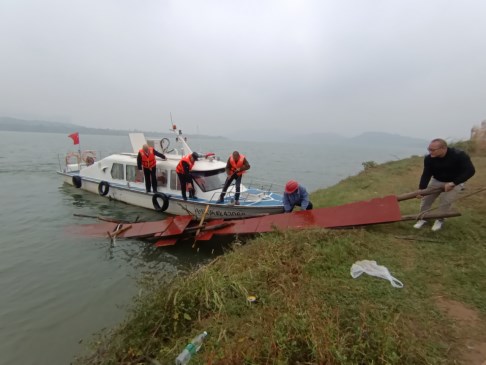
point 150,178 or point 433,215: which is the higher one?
point 433,215

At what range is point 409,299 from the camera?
3.93 m

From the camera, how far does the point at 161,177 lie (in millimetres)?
12008

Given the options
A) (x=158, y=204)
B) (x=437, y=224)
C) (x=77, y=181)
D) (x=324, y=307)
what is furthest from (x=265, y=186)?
(x=324, y=307)

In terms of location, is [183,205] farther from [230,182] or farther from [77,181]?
[77,181]

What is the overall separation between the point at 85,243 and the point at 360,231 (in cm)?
838

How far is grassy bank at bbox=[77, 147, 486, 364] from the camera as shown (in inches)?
117

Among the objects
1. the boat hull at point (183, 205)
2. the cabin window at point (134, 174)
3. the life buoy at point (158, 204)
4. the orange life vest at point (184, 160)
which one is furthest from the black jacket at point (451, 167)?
the cabin window at point (134, 174)

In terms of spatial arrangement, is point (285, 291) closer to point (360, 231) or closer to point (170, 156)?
point (360, 231)

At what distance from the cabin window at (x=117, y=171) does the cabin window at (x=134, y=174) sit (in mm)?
516

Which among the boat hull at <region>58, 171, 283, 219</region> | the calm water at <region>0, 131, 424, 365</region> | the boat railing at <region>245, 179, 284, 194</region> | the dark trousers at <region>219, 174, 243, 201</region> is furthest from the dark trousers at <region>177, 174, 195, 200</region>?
the boat railing at <region>245, 179, 284, 194</region>

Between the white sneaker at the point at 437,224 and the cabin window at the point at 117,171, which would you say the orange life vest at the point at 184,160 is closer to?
the cabin window at the point at 117,171

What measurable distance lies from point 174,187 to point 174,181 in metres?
0.24

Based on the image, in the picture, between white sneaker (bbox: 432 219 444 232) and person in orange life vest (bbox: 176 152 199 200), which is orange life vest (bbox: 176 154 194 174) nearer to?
person in orange life vest (bbox: 176 152 199 200)

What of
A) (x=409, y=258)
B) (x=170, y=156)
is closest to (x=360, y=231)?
(x=409, y=258)
